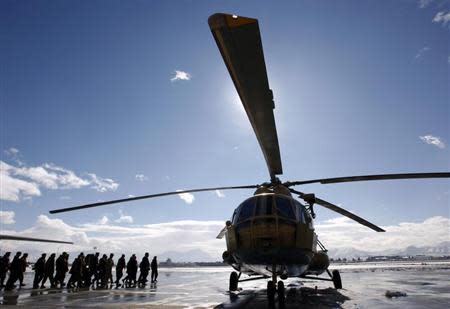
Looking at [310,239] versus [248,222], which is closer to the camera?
[248,222]

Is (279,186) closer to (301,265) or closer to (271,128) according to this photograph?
(301,265)

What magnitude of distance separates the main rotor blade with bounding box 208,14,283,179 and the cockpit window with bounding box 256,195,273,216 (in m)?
2.76

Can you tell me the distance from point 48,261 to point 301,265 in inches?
614

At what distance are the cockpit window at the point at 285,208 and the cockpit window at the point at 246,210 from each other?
736mm

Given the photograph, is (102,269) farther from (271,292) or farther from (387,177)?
(387,177)

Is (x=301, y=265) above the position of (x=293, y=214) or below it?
below

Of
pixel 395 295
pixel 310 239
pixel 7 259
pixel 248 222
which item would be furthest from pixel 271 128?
pixel 7 259

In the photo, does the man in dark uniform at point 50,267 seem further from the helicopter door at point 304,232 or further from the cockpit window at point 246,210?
the helicopter door at point 304,232

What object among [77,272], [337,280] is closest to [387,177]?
[337,280]

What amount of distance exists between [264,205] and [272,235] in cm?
97

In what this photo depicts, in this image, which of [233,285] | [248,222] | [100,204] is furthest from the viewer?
[233,285]

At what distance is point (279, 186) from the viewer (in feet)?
39.0

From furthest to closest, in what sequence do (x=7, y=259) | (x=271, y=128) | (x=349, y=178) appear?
1. (x=7, y=259)
2. (x=349, y=178)
3. (x=271, y=128)

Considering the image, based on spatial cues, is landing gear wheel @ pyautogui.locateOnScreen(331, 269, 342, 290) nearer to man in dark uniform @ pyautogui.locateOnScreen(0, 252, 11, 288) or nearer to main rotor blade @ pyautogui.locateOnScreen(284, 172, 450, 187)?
main rotor blade @ pyautogui.locateOnScreen(284, 172, 450, 187)
